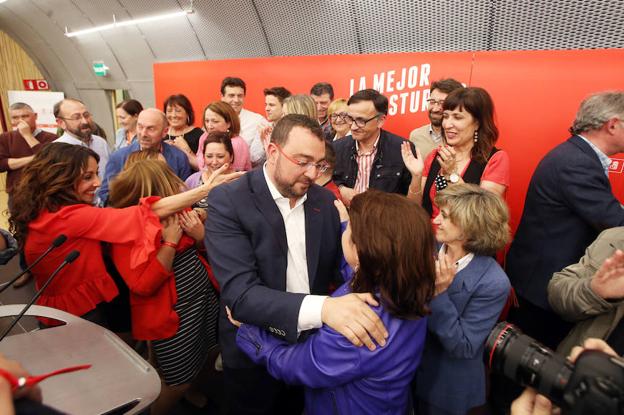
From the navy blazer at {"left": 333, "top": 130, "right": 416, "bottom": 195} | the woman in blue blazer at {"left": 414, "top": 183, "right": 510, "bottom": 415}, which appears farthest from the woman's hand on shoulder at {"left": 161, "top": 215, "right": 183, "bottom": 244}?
the navy blazer at {"left": 333, "top": 130, "right": 416, "bottom": 195}

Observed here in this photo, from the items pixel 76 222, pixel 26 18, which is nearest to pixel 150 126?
pixel 76 222

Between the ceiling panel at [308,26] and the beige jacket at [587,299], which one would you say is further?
the ceiling panel at [308,26]

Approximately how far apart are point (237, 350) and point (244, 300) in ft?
1.59

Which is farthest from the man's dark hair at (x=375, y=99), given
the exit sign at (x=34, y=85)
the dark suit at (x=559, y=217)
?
the exit sign at (x=34, y=85)

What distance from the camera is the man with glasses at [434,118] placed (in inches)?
126

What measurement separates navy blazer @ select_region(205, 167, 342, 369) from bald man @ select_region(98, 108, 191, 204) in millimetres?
1801

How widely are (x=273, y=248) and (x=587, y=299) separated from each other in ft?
4.51

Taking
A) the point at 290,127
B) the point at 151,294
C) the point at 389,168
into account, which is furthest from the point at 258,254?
the point at 389,168

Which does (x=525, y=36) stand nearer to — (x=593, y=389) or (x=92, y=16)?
(x=593, y=389)

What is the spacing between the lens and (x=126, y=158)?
3.19 m

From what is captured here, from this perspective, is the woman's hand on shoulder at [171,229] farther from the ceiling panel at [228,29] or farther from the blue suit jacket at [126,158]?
the ceiling panel at [228,29]

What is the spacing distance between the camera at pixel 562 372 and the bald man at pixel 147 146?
2.93 m

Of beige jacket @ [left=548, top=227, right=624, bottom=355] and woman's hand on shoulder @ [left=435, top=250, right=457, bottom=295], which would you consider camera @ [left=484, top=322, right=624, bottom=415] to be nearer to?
woman's hand on shoulder @ [left=435, top=250, right=457, bottom=295]

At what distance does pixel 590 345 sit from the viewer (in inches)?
40.3
